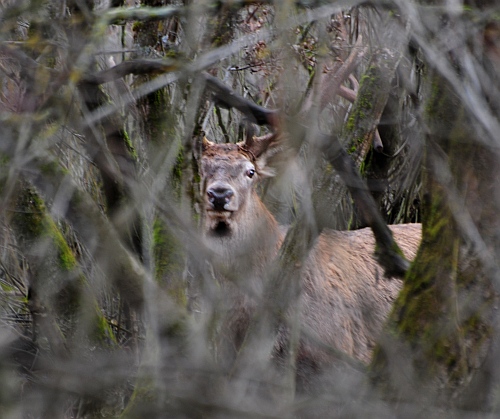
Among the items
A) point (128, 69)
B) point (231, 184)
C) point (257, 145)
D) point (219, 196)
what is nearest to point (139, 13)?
point (128, 69)

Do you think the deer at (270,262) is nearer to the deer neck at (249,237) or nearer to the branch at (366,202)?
the deer neck at (249,237)

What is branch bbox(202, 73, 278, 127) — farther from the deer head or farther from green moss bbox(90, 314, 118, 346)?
the deer head

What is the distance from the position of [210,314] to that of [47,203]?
5.88 feet

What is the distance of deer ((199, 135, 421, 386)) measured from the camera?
18.6 feet

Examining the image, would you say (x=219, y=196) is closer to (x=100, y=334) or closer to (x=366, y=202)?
(x=100, y=334)

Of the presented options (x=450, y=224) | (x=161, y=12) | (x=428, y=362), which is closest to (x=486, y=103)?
(x=450, y=224)

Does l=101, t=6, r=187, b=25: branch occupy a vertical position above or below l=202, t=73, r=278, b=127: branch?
above

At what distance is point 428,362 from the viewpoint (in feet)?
11.7

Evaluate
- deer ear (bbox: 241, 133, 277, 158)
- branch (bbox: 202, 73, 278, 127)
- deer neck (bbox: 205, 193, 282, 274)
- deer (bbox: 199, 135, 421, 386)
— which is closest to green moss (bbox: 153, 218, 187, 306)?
→ branch (bbox: 202, 73, 278, 127)

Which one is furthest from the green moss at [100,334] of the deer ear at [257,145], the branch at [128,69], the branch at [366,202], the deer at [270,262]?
the deer ear at [257,145]

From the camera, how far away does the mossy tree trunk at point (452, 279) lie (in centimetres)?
354

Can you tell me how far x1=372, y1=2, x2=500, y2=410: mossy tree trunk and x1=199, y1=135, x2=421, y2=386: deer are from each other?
190 centimetres

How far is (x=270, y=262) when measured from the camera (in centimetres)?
587

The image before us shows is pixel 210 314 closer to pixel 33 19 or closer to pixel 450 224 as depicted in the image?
pixel 450 224
